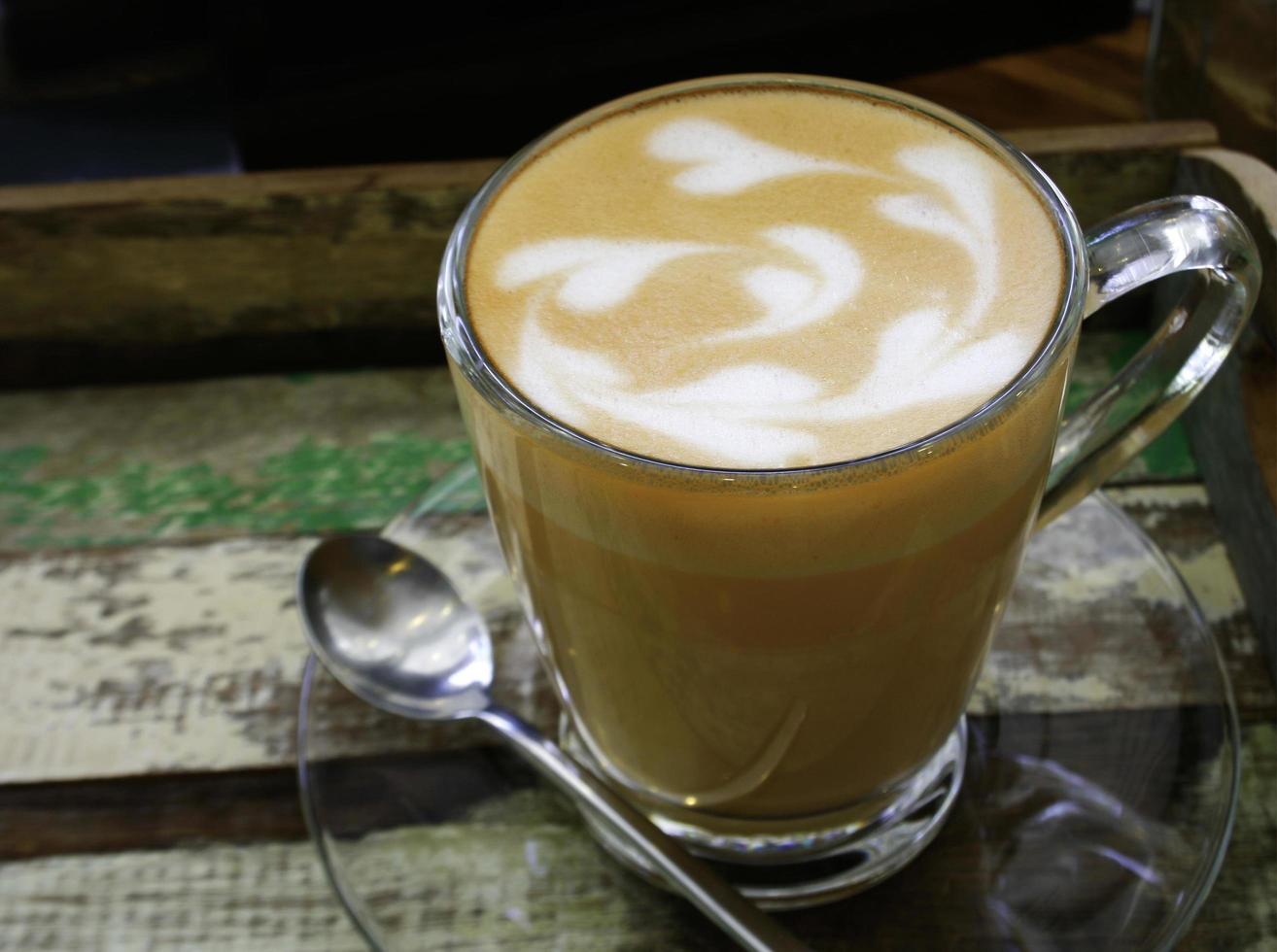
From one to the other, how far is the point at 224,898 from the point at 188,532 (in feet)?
1.04

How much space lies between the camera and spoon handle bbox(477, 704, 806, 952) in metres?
0.75

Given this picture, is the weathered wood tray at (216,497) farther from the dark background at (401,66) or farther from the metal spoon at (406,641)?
the dark background at (401,66)

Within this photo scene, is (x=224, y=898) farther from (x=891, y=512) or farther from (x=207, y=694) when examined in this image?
(x=891, y=512)

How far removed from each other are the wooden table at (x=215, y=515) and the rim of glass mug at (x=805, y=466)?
319 mm

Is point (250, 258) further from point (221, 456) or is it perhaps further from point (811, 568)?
point (811, 568)

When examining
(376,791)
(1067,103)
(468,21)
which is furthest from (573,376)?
(1067,103)

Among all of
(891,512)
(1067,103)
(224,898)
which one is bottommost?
(224,898)

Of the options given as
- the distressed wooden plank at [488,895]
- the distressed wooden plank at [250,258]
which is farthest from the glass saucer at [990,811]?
Answer: the distressed wooden plank at [250,258]

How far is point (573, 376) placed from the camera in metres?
→ 0.65

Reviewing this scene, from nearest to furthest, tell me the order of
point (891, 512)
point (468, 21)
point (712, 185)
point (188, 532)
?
point (891, 512)
point (712, 185)
point (188, 532)
point (468, 21)

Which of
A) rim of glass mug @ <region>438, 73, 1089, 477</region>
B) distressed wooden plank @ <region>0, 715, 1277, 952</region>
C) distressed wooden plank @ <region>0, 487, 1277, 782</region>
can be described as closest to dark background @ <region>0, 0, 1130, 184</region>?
distressed wooden plank @ <region>0, 487, 1277, 782</region>

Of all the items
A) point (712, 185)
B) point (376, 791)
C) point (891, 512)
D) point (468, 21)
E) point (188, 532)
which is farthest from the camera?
point (468, 21)

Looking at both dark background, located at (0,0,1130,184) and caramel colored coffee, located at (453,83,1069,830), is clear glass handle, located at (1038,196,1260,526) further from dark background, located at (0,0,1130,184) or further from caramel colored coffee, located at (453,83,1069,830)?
dark background, located at (0,0,1130,184)

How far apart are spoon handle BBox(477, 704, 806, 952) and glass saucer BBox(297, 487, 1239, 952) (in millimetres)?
25
